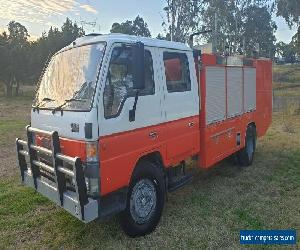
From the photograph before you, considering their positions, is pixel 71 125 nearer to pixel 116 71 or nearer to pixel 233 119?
pixel 116 71

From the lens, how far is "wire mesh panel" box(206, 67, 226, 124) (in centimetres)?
617

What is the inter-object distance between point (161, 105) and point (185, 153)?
42.7 inches

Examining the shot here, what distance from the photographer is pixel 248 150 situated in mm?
8266

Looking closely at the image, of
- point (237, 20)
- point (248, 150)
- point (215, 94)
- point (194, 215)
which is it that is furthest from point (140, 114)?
point (237, 20)

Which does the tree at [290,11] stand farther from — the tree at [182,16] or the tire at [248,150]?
the tire at [248,150]

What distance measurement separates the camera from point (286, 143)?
10.7 metres

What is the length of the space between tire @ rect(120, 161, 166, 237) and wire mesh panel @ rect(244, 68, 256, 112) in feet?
12.5

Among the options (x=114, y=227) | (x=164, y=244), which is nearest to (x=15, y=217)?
(x=114, y=227)

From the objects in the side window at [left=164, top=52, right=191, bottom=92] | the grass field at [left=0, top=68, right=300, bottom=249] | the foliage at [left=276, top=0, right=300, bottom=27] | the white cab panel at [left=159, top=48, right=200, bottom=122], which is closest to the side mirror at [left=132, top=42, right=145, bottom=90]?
the white cab panel at [left=159, top=48, right=200, bottom=122]

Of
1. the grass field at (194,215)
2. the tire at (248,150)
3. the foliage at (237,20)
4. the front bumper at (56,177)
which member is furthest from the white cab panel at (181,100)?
the foliage at (237,20)

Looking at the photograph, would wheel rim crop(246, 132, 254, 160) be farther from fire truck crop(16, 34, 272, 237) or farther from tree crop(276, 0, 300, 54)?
tree crop(276, 0, 300, 54)

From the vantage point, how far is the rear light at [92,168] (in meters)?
4.00

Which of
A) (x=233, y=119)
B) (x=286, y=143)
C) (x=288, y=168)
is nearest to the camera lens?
(x=233, y=119)

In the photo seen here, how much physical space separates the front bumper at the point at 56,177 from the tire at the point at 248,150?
16.1ft
